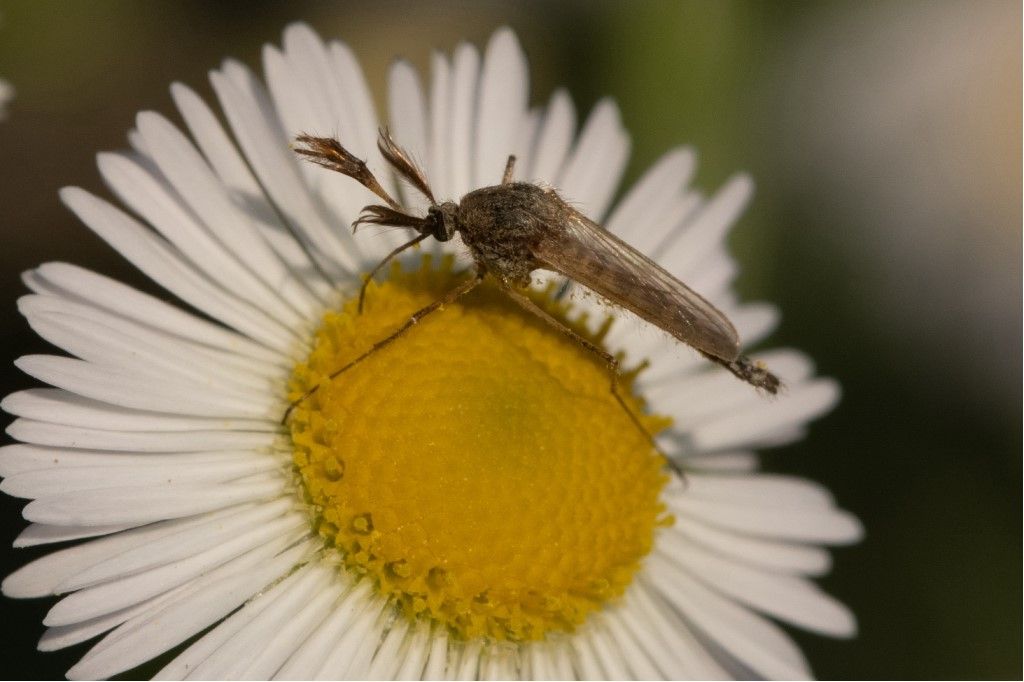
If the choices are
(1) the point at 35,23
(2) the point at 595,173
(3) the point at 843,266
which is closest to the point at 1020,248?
(3) the point at 843,266

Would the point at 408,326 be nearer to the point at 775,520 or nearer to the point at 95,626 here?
the point at 95,626

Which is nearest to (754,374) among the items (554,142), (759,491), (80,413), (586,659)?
(759,491)

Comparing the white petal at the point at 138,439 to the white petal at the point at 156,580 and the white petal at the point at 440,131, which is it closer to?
the white petal at the point at 156,580

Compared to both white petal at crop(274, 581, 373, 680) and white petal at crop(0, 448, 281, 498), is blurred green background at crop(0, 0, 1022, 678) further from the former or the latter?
white petal at crop(274, 581, 373, 680)

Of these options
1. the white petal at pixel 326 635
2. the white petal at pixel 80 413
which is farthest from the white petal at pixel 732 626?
the white petal at pixel 80 413

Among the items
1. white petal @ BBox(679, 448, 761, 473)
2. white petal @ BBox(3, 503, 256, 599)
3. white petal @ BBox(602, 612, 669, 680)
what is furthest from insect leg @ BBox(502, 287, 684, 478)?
white petal @ BBox(3, 503, 256, 599)
